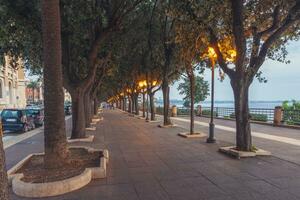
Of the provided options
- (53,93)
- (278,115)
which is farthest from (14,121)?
(278,115)

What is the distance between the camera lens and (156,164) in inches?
314

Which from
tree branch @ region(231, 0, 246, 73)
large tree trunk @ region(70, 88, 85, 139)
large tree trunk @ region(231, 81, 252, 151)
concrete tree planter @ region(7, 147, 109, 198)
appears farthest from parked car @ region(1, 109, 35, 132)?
tree branch @ region(231, 0, 246, 73)

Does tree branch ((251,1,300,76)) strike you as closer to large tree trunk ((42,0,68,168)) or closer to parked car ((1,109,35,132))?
large tree trunk ((42,0,68,168))

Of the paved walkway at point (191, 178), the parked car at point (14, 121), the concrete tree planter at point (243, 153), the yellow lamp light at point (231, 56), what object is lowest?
the paved walkway at point (191, 178)

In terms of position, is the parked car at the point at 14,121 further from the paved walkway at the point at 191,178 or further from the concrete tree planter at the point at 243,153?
the concrete tree planter at the point at 243,153

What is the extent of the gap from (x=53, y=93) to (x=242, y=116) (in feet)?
18.5

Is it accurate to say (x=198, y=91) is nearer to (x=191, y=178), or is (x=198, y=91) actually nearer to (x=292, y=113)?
(x=292, y=113)

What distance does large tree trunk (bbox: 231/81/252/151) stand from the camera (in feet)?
29.7

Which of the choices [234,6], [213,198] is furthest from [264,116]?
[213,198]

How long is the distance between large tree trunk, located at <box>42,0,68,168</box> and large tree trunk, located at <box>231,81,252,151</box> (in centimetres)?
524

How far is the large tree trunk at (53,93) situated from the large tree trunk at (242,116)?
5236 mm

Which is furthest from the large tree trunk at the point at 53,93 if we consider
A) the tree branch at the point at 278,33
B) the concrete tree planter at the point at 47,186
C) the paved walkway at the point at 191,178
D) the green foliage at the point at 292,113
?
the green foliage at the point at 292,113

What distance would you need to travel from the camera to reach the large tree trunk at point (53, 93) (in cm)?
686

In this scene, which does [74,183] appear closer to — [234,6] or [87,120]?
[234,6]
